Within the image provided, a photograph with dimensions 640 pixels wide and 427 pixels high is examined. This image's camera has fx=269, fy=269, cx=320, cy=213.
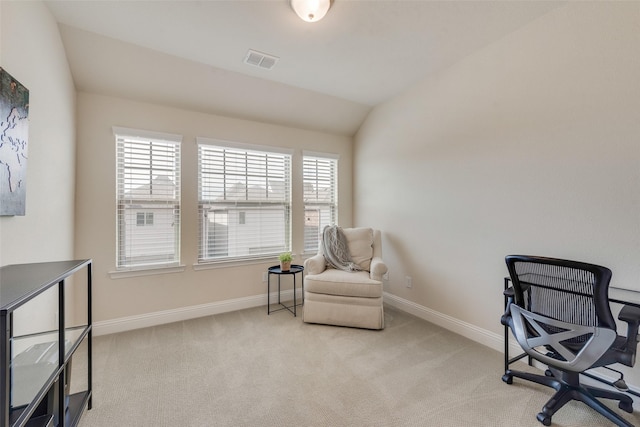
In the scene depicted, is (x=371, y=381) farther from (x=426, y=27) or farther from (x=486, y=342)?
(x=426, y=27)

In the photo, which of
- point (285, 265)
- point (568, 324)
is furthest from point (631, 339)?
point (285, 265)

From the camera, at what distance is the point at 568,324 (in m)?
1.48

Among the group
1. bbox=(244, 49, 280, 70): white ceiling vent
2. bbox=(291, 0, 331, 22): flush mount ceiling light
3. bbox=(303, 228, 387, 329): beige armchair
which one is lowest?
bbox=(303, 228, 387, 329): beige armchair

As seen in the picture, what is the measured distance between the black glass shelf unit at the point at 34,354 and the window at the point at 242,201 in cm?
157

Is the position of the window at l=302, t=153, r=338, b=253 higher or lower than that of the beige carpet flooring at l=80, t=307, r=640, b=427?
higher

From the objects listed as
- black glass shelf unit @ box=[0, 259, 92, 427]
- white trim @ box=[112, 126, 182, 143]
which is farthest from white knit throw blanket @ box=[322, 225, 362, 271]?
black glass shelf unit @ box=[0, 259, 92, 427]

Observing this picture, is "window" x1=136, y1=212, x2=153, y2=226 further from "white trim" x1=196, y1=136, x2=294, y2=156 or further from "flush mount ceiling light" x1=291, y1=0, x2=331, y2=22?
"flush mount ceiling light" x1=291, y1=0, x2=331, y2=22

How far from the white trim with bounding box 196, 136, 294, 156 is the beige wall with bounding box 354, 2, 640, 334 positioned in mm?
1367

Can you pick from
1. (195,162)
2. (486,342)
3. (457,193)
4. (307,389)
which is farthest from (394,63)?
(307,389)

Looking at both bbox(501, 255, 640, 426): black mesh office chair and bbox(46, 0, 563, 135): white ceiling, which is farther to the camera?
bbox(46, 0, 563, 135): white ceiling

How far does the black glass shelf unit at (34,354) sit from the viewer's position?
883mm

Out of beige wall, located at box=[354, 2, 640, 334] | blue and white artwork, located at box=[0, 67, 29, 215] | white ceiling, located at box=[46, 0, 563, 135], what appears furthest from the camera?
white ceiling, located at box=[46, 0, 563, 135]

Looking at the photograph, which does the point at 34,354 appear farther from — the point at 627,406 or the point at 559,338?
the point at 627,406

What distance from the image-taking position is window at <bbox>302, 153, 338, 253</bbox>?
3758mm
